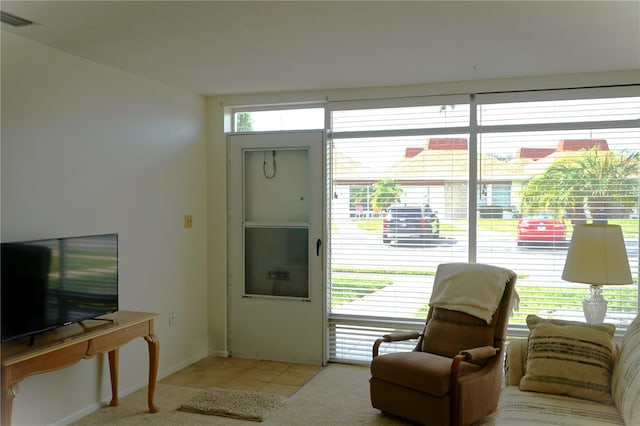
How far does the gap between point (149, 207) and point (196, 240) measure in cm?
79

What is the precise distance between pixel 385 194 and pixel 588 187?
162cm

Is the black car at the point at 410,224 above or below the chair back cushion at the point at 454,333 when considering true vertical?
above

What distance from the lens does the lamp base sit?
3.62 meters

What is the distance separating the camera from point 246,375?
470 cm

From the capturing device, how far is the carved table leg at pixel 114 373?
3.89 metres

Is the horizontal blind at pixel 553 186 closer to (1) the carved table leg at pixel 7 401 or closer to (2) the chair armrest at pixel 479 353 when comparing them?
(2) the chair armrest at pixel 479 353

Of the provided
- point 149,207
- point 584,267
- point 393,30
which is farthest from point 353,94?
point 584,267

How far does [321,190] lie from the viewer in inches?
195

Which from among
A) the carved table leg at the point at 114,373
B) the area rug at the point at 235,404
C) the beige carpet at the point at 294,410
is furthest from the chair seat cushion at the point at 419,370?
the carved table leg at the point at 114,373

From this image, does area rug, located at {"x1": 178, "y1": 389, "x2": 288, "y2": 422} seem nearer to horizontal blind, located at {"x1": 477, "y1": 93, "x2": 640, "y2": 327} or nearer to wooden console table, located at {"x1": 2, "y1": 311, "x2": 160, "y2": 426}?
wooden console table, located at {"x1": 2, "y1": 311, "x2": 160, "y2": 426}

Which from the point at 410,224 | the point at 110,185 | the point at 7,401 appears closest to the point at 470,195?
the point at 410,224

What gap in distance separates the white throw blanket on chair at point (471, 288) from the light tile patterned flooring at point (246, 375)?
1.37 metres

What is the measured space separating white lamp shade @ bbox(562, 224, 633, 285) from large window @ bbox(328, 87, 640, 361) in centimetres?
84

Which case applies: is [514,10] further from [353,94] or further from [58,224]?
[58,224]
